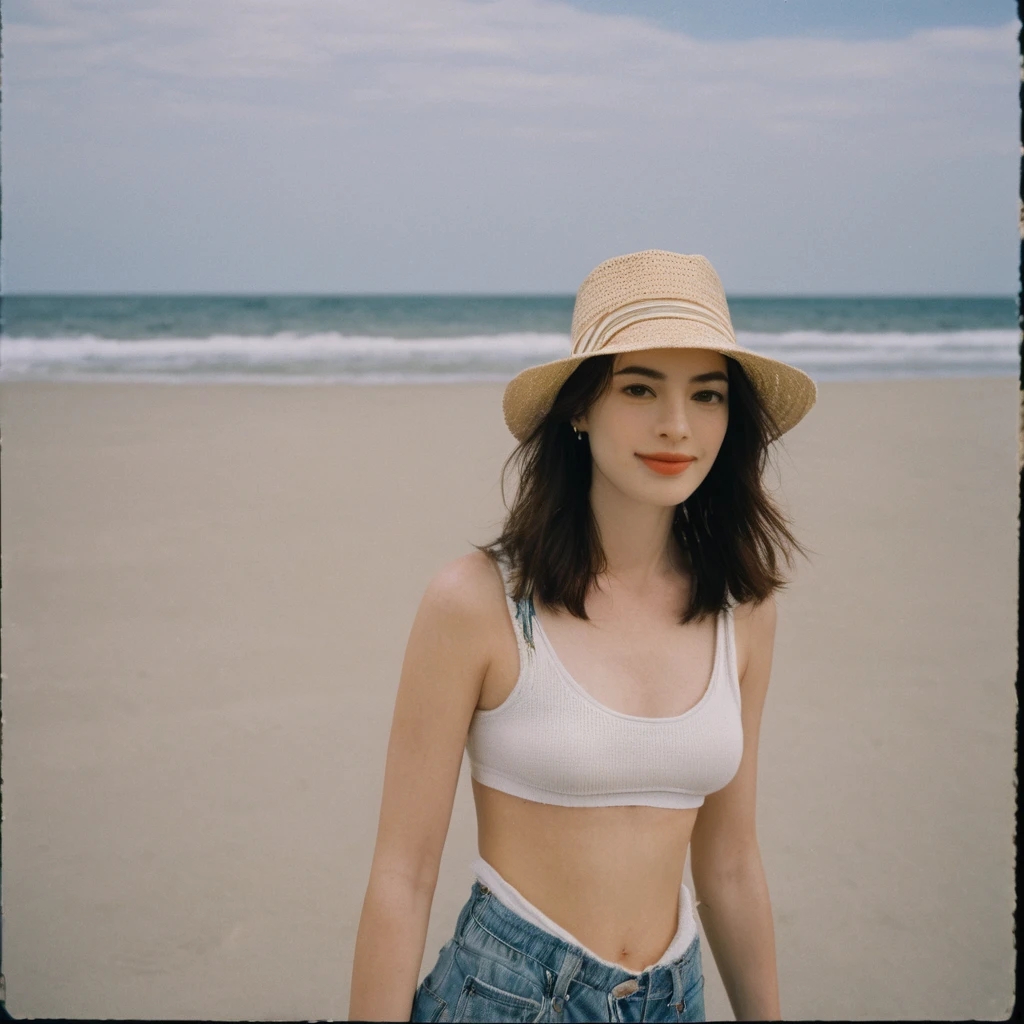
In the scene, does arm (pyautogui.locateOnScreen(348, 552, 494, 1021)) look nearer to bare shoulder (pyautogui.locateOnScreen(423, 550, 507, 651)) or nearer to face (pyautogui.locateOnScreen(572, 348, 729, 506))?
bare shoulder (pyautogui.locateOnScreen(423, 550, 507, 651))

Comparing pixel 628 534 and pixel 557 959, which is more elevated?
pixel 628 534

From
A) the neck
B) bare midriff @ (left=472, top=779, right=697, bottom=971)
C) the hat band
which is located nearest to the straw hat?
the hat band

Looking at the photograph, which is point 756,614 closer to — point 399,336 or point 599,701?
point 599,701

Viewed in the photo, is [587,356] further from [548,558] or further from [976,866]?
[976,866]

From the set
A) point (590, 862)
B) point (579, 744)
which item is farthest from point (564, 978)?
point (579, 744)

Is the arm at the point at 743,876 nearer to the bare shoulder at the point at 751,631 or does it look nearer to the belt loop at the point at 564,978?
the bare shoulder at the point at 751,631

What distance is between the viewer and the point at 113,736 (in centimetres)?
405

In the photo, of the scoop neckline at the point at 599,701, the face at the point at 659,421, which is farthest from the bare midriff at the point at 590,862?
the face at the point at 659,421

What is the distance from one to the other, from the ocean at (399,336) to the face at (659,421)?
10.3m

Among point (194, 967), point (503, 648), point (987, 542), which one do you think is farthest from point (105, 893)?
point (987, 542)

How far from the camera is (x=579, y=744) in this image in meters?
1.43

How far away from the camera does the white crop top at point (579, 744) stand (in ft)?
4.72

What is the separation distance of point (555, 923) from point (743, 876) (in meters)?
0.31

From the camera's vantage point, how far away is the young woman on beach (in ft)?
4.74
